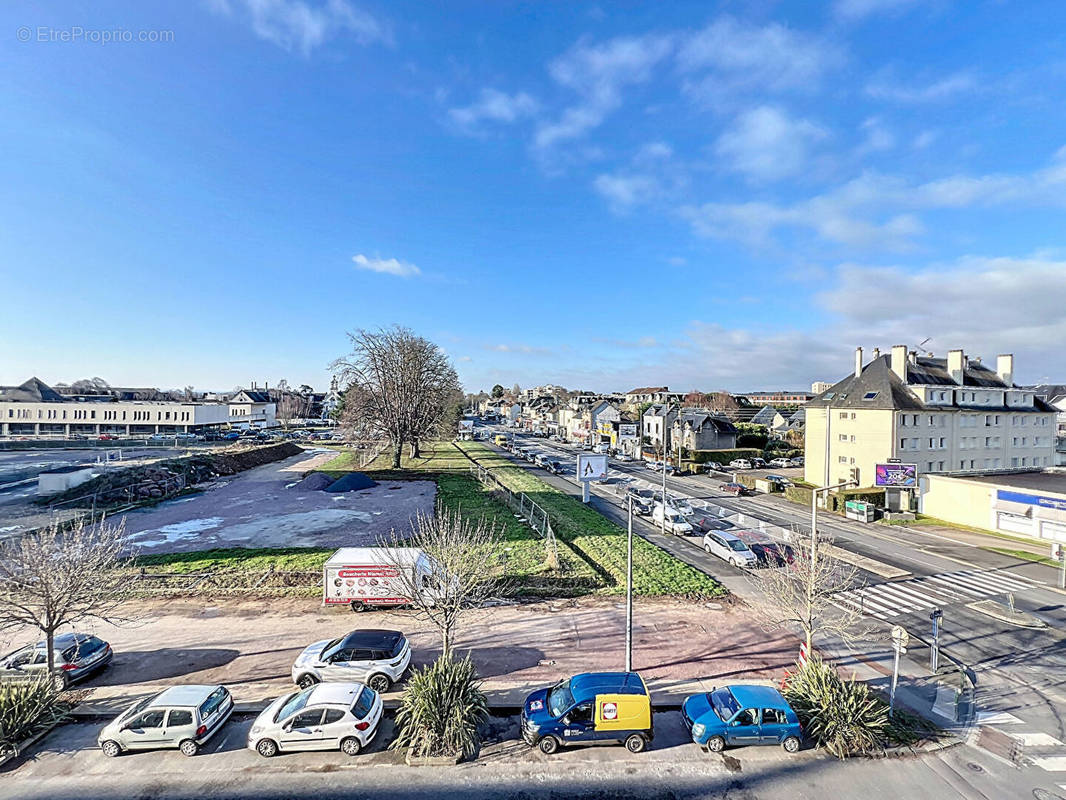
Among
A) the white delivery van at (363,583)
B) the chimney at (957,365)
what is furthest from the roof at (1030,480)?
the white delivery van at (363,583)

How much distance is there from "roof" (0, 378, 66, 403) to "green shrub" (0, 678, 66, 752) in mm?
107294

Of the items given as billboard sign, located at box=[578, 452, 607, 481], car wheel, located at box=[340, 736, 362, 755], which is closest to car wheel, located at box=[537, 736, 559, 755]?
car wheel, located at box=[340, 736, 362, 755]

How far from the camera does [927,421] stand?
1538 inches

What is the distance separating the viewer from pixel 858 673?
1497 cm

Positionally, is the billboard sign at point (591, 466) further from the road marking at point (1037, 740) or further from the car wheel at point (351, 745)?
the car wheel at point (351, 745)

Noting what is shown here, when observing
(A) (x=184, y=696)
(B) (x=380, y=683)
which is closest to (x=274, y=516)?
(A) (x=184, y=696)

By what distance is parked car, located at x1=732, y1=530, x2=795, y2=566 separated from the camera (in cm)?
2469

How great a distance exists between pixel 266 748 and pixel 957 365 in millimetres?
54212

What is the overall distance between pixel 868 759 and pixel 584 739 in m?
6.55

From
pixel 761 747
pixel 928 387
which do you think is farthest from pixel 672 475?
pixel 761 747

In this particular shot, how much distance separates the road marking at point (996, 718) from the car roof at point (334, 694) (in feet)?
52.5

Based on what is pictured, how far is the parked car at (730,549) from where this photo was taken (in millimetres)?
24486

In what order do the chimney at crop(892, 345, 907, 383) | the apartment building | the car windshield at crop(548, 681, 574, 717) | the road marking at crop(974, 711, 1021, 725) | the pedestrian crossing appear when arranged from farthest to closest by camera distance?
the apartment building → the chimney at crop(892, 345, 907, 383) → the pedestrian crossing → the road marking at crop(974, 711, 1021, 725) → the car windshield at crop(548, 681, 574, 717)

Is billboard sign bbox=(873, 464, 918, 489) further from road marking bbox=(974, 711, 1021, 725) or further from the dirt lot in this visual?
the dirt lot
